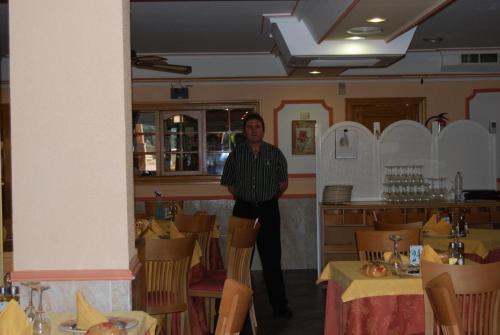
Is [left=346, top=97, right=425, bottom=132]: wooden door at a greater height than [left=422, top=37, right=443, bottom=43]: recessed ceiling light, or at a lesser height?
lesser

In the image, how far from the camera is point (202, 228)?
19.9ft

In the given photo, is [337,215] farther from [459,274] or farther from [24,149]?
[24,149]

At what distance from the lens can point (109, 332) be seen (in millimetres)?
1957

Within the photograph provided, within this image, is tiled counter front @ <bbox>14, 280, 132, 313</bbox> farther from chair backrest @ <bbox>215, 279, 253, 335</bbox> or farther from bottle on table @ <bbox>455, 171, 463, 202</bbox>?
bottle on table @ <bbox>455, 171, 463, 202</bbox>

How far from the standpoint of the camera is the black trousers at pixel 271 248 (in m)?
6.16

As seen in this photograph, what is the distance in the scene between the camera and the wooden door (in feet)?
30.4

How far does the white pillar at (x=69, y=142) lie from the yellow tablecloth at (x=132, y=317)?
186 millimetres

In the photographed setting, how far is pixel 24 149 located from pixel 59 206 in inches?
11.2

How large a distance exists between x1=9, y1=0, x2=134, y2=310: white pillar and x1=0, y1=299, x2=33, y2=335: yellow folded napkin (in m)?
0.80

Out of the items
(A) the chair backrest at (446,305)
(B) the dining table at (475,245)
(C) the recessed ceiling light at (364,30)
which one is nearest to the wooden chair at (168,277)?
(A) the chair backrest at (446,305)

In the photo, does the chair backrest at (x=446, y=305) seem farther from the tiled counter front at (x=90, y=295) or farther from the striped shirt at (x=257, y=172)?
the striped shirt at (x=257, y=172)

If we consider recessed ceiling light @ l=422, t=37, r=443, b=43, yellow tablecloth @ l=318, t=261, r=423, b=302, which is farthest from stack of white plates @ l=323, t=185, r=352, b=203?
yellow tablecloth @ l=318, t=261, r=423, b=302

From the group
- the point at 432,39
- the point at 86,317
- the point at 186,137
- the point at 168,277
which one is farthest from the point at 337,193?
the point at 86,317

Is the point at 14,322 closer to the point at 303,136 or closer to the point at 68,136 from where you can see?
the point at 68,136
